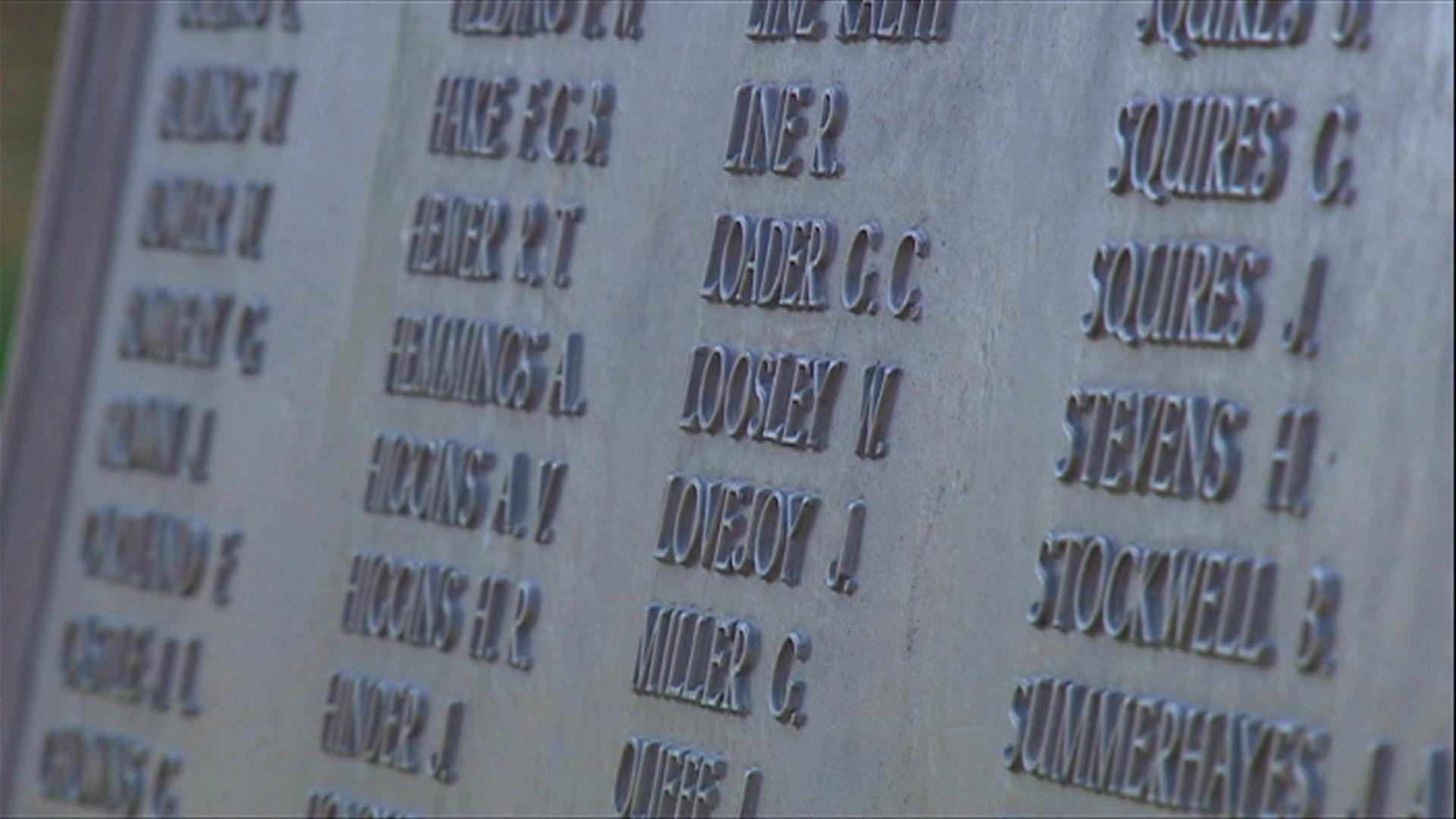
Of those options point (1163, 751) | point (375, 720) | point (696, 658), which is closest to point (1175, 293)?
point (1163, 751)

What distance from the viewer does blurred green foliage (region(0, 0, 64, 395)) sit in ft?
18.9

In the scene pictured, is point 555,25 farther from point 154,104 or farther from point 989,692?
point 989,692

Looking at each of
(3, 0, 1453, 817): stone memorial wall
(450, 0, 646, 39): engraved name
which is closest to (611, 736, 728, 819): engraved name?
(3, 0, 1453, 817): stone memorial wall

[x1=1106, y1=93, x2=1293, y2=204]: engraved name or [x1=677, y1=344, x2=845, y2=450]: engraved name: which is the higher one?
[x1=1106, y1=93, x2=1293, y2=204]: engraved name

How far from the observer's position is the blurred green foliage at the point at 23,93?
5.75 metres

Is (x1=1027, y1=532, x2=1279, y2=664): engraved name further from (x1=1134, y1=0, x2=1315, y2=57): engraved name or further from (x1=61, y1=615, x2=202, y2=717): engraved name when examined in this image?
(x1=61, y1=615, x2=202, y2=717): engraved name

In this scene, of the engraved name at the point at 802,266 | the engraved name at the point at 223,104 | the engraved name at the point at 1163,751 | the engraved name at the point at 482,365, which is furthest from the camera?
the engraved name at the point at 223,104

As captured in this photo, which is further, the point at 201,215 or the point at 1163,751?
the point at 201,215

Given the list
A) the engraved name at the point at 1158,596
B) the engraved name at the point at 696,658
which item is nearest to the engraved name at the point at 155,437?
the engraved name at the point at 696,658

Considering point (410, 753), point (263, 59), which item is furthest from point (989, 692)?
point (263, 59)

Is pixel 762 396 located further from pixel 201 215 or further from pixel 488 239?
pixel 201 215

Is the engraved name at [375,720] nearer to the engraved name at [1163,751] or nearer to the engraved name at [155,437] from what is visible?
the engraved name at [155,437]

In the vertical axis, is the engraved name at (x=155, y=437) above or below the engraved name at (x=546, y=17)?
below

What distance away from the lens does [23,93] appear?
575 cm
